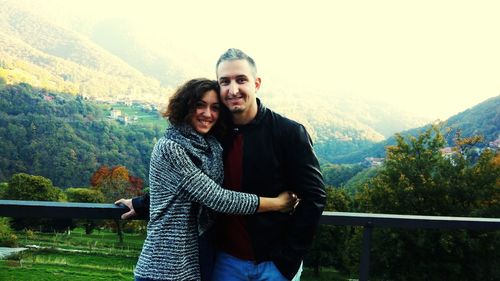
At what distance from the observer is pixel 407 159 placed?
84.9 ft

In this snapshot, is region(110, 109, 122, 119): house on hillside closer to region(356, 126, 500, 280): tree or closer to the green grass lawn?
region(356, 126, 500, 280): tree

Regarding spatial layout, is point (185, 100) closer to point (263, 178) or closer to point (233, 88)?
point (233, 88)

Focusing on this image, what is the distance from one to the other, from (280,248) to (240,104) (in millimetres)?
635

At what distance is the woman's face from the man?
0.17ft

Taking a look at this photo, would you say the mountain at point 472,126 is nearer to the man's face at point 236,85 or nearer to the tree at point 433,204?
the tree at point 433,204

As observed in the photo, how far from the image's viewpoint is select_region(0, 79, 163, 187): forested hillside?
158 ft

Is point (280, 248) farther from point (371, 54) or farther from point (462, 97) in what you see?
point (371, 54)

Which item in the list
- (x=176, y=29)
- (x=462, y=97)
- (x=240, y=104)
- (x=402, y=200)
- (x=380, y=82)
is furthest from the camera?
(x=176, y=29)

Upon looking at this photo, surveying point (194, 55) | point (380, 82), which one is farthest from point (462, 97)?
point (194, 55)

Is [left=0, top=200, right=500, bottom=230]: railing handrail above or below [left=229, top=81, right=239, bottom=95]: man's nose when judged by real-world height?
below

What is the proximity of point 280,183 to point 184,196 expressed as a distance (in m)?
0.43

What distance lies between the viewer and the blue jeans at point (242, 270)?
1.95 meters

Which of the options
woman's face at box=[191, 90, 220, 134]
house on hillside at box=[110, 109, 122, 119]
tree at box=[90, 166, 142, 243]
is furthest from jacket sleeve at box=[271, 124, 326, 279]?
house on hillside at box=[110, 109, 122, 119]

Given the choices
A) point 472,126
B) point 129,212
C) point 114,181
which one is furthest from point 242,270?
point 472,126
